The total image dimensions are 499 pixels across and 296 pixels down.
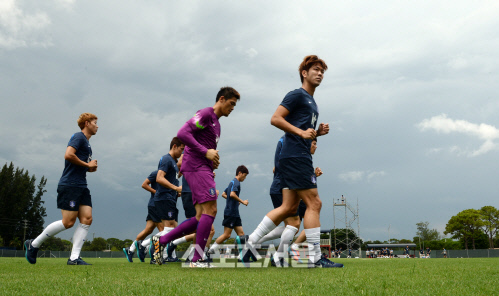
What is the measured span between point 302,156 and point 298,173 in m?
0.22

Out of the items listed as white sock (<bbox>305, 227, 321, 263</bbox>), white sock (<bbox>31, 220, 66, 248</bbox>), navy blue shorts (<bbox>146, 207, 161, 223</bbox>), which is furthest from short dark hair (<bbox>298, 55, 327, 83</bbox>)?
navy blue shorts (<bbox>146, 207, 161, 223</bbox>)

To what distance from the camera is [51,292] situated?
2521 millimetres

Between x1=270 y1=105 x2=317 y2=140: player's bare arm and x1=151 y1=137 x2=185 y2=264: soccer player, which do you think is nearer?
x1=270 y1=105 x2=317 y2=140: player's bare arm

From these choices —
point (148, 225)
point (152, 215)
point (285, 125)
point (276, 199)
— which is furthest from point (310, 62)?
point (148, 225)

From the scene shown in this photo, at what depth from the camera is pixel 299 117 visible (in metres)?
5.02

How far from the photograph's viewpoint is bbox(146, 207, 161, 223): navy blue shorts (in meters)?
9.00

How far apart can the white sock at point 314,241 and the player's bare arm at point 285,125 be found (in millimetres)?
1135

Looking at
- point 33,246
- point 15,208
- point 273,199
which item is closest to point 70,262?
point 33,246

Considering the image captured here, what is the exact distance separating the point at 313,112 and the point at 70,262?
4596mm

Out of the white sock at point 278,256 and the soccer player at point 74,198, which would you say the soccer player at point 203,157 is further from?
the soccer player at point 74,198

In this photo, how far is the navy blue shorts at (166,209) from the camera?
8680 mm

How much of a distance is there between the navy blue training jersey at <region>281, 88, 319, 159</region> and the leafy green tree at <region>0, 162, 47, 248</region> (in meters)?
58.9

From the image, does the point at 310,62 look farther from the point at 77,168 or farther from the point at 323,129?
the point at 77,168

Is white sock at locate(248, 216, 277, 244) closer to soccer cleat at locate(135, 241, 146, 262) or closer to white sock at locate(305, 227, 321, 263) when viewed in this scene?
white sock at locate(305, 227, 321, 263)
